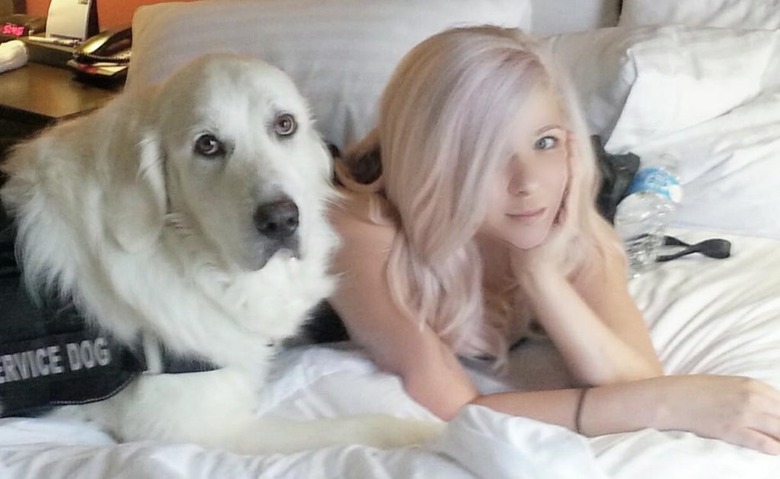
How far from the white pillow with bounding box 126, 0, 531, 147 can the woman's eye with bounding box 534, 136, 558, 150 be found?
0.62m

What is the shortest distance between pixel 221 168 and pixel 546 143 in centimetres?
46

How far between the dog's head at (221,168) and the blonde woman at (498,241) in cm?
17

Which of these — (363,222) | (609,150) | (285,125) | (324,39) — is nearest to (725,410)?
(363,222)

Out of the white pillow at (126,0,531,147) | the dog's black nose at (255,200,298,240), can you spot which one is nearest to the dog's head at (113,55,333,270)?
the dog's black nose at (255,200,298,240)

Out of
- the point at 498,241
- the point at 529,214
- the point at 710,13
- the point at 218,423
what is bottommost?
the point at 218,423

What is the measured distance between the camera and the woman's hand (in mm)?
1111

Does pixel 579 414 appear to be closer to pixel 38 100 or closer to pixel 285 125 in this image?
pixel 285 125

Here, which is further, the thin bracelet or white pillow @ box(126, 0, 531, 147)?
white pillow @ box(126, 0, 531, 147)

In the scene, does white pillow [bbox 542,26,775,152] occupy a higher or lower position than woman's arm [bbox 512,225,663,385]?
higher

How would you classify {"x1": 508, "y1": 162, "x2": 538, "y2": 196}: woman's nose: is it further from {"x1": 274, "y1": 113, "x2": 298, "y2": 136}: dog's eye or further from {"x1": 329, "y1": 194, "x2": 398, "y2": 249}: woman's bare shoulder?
{"x1": 274, "y1": 113, "x2": 298, "y2": 136}: dog's eye

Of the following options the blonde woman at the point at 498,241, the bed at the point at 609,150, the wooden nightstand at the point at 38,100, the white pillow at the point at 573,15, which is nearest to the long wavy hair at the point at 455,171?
the blonde woman at the point at 498,241

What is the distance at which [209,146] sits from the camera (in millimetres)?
1167

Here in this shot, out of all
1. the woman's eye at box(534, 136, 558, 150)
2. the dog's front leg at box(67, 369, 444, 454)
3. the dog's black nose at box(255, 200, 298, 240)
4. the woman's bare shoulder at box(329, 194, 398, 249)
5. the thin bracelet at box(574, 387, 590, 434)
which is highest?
the woman's eye at box(534, 136, 558, 150)

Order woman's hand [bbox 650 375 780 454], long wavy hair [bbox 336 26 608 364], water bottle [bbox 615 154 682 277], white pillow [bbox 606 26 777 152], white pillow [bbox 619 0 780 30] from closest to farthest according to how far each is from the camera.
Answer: woman's hand [bbox 650 375 780 454] < long wavy hair [bbox 336 26 608 364] < water bottle [bbox 615 154 682 277] < white pillow [bbox 606 26 777 152] < white pillow [bbox 619 0 780 30]
